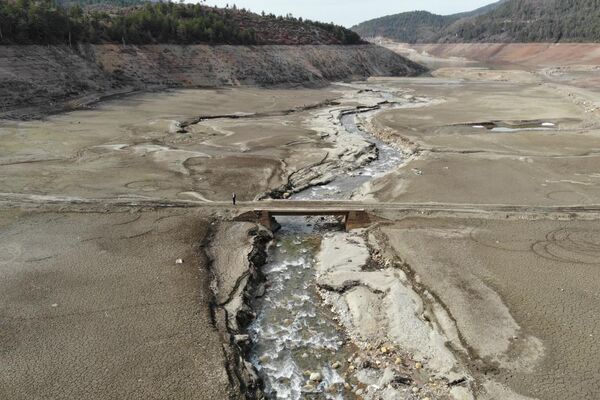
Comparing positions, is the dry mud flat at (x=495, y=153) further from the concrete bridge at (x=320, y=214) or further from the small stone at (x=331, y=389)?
the small stone at (x=331, y=389)

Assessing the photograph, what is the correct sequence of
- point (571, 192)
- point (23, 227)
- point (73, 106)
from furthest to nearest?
point (73, 106)
point (571, 192)
point (23, 227)

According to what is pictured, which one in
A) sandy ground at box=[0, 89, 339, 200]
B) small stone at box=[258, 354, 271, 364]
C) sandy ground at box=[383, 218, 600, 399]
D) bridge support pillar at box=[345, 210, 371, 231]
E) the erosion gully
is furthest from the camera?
sandy ground at box=[0, 89, 339, 200]

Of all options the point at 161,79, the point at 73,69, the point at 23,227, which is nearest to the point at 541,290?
the point at 23,227

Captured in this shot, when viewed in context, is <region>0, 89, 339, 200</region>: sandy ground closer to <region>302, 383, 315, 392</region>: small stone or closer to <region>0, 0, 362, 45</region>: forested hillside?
<region>302, 383, 315, 392</region>: small stone

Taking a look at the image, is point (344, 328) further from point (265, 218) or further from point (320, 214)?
point (265, 218)

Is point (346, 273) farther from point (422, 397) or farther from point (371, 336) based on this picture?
point (422, 397)

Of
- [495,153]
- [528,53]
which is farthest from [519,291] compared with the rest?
[528,53]

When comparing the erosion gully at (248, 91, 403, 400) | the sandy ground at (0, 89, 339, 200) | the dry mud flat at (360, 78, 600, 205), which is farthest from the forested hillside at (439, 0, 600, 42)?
the erosion gully at (248, 91, 403, 400)

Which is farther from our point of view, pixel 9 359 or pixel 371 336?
pixel 371 336
